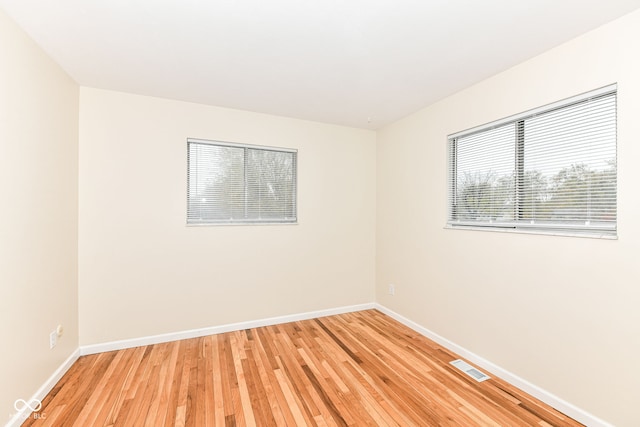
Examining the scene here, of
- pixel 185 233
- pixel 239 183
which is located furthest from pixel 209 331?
pixel 239 183

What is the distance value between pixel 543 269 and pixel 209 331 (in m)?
3.16

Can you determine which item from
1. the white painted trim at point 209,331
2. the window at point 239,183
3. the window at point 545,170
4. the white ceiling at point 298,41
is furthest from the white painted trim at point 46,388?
the window at point 545,170

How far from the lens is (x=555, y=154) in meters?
2.02

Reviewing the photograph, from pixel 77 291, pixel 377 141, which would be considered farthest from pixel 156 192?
pixel 377 141

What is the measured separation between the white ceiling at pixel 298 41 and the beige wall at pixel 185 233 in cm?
41

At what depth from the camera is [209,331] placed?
3066 mm

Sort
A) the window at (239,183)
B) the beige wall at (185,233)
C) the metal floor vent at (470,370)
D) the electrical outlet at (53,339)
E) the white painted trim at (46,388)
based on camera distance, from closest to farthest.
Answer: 1. the white painted trim at (46,388)
2. the electrical outlet at (53,339)
3. the metal floor vent at (470,370)
4. the beige wall at (185,233)
5. the window at (239,183)

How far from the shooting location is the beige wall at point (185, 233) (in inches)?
105

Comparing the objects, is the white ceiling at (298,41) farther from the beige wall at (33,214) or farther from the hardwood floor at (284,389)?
the hardwood floor at (284,389)

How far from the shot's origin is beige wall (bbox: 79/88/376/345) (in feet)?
8.78

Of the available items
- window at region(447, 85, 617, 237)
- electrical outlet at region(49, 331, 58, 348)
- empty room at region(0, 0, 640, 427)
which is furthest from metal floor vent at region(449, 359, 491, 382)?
electrical outlet at region(49, 331, 58, 348)

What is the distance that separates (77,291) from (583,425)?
13.4 feet

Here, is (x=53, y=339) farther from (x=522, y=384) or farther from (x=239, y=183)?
(x=522, y=384)

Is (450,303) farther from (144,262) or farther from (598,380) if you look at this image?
(144,262)
